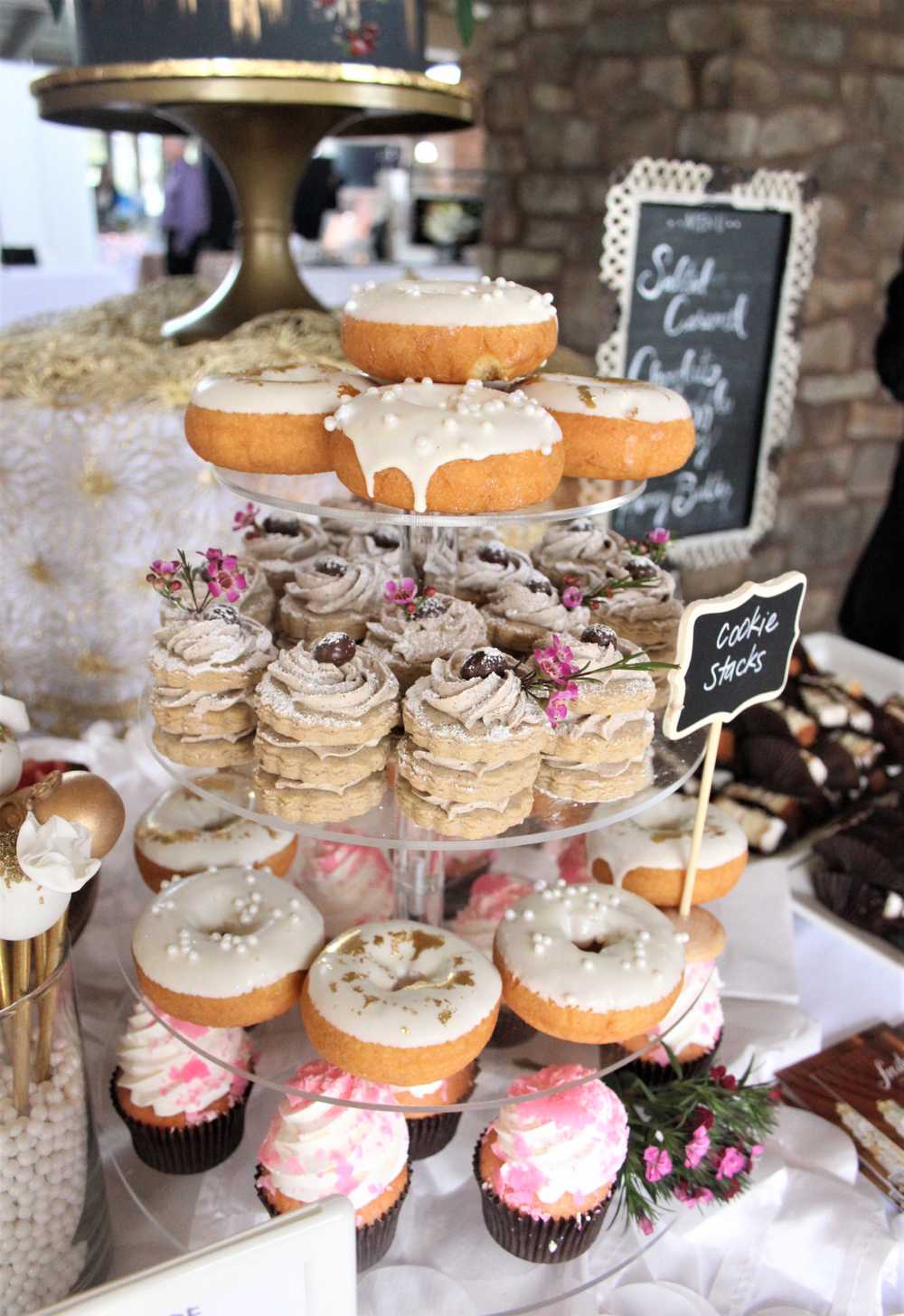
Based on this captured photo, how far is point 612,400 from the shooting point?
3.37 feet

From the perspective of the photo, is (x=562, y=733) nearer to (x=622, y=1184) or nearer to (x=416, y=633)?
(x=416, y=633)

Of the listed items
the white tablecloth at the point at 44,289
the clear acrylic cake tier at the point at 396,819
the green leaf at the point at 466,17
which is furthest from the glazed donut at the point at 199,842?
the white tablecloth at the point at 44,289

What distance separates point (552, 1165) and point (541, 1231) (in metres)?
0.08

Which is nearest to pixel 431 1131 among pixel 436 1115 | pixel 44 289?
pixel 436 1115

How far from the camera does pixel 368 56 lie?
4.81 ft

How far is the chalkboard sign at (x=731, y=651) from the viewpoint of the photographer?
0.96m

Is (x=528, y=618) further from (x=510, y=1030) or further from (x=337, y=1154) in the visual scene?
(x=337, y=1154)

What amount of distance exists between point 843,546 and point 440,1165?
8.29 ft

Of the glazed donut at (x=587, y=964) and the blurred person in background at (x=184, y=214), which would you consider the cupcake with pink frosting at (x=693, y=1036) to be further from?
the blurred person in background at (x=184, y=214)

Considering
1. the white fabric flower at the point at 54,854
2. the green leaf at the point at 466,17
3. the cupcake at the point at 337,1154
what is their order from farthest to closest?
the green leaf at the point at 466,17 < the cupcake at the point at 337,1154 < the white fabric flower at the point at 54,854

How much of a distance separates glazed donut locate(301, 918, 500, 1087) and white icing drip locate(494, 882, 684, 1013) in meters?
0.05

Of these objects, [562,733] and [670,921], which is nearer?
[562,733]

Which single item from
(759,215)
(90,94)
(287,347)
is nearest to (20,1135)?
(287,347)

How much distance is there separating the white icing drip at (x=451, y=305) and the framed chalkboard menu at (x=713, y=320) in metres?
1.32
